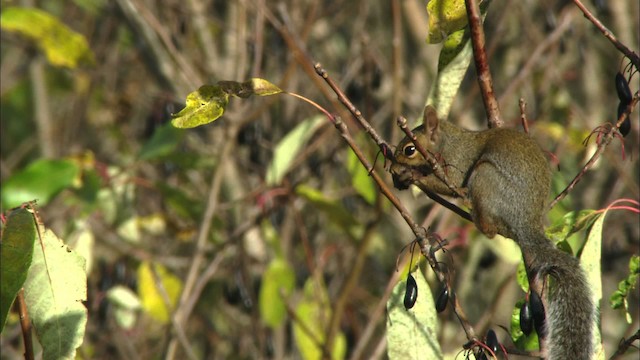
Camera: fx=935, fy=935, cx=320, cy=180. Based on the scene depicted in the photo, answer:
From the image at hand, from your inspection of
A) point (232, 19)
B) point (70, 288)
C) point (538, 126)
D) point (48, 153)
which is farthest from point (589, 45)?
point (70, 288)

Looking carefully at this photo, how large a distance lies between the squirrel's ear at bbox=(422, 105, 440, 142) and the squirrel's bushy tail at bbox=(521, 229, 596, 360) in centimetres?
40

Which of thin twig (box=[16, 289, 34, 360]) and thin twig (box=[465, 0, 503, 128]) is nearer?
thin twig (box=[16, 289, 34, 360])

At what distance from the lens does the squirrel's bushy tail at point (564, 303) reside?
1769 mm

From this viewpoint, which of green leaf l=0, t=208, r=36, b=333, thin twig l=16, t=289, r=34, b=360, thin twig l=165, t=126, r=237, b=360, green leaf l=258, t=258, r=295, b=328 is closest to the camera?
green leaf l=0, t=208, r=36, b=333

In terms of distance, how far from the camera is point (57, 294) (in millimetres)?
1695

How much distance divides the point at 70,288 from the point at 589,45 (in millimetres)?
4112

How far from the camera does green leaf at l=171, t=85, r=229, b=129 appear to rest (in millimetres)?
1737

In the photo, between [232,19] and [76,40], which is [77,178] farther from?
[232,19]

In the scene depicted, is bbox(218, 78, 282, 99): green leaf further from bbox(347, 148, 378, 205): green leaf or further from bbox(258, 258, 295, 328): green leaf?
bbox(258, 258, 295, 328): green leaf

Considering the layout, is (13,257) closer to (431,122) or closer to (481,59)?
(481,59)

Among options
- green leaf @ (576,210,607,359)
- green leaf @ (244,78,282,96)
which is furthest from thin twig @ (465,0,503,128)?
green leaf @ (244,78,282,96)

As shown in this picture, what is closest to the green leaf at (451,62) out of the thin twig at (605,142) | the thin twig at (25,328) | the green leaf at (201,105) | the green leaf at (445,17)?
the green leaf at (445,17)

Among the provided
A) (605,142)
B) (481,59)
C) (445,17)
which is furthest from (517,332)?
(445,17)

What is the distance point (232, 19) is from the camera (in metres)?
4.85
